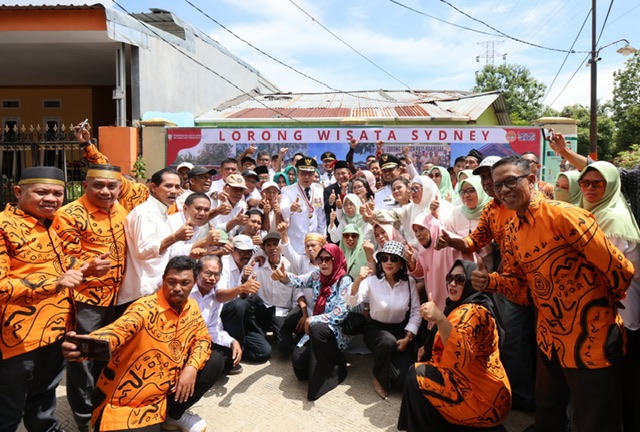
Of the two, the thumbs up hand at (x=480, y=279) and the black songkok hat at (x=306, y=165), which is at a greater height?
the black songkok hat at (x=306, y=165)

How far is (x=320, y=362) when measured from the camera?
3799 mm

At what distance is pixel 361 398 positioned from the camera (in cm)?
369

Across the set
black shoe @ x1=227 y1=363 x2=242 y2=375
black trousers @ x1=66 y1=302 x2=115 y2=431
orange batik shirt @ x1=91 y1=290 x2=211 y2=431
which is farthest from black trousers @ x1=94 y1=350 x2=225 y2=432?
black shoe @ x1=227 y1=363 x2=242 y2=375

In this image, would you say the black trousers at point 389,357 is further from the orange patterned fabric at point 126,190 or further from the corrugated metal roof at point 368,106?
the corrugated metal roof at point 368,106

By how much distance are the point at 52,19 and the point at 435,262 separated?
9.47 m

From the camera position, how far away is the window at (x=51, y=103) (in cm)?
1445

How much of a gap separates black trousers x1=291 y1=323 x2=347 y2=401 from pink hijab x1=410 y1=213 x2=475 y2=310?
99cm

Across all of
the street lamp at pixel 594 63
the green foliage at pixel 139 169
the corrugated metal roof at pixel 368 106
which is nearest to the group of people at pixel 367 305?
the green foliage at pixel 139 169

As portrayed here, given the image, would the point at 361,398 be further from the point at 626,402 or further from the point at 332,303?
the point at 626,402

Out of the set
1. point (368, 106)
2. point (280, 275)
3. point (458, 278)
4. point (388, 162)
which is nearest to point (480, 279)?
point (458, 278)

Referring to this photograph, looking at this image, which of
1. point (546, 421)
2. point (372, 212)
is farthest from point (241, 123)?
point (546, 421)

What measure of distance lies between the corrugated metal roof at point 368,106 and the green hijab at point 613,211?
341 inches

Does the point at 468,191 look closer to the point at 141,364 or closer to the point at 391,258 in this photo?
the point at 391,258

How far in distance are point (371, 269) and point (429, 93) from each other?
46.6 ft
